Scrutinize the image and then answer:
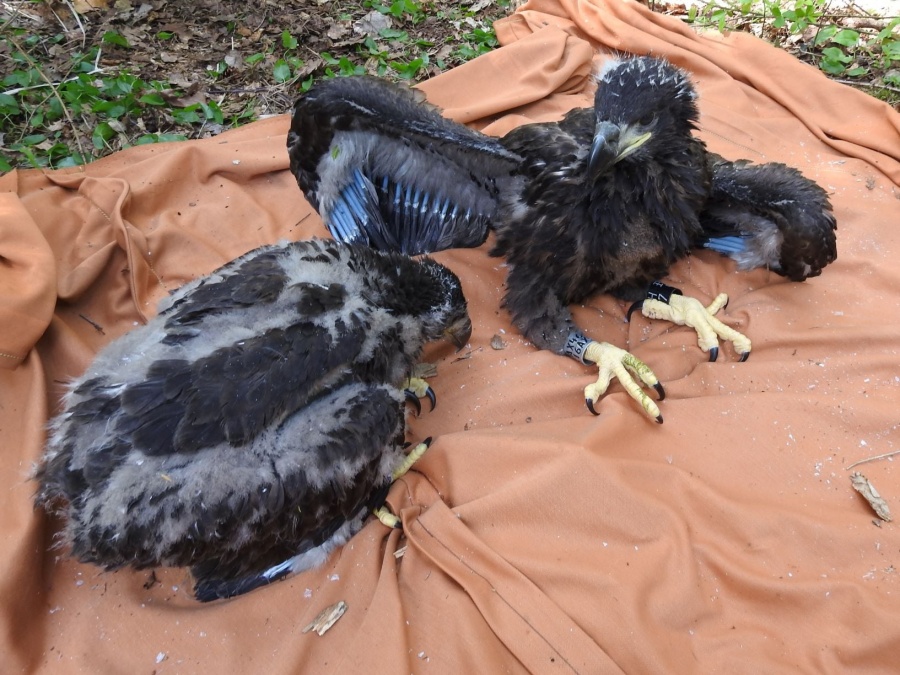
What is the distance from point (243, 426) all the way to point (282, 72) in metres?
3.60

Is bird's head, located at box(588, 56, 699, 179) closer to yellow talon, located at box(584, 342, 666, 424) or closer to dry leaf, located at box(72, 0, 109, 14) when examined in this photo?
yellow talon, located at box(584, 342, 666, 424)

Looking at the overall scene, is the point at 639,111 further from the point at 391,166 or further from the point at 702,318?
the point at 391,166

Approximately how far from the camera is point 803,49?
4617 mm

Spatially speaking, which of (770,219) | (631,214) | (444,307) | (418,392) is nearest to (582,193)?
(631,214)

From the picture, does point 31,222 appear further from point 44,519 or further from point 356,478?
point 356,478

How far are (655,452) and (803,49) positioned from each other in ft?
13.5

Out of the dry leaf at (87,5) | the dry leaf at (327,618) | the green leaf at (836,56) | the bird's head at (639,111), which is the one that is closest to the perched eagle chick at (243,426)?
the dry leaf at (327,618)

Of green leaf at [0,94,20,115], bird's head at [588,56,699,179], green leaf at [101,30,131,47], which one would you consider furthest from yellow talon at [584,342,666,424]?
green leaf at [101,30,131,47]

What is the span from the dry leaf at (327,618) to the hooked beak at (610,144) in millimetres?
1934

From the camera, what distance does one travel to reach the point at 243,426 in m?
1.85

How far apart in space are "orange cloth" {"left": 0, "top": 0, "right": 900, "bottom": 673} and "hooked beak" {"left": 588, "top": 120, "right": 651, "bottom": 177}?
38.4 inches

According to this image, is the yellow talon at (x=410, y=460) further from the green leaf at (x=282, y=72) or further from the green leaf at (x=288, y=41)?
the green leaf at (x=288, y=41)

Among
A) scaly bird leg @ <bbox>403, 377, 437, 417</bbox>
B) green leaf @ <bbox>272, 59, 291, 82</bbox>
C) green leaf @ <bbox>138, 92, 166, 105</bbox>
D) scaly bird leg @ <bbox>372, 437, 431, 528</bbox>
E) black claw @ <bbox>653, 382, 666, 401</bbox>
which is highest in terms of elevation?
green leaf @ <bbox>272, 59, 291, 82</bbox>

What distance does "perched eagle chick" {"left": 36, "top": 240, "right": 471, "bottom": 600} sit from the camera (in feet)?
5.88
